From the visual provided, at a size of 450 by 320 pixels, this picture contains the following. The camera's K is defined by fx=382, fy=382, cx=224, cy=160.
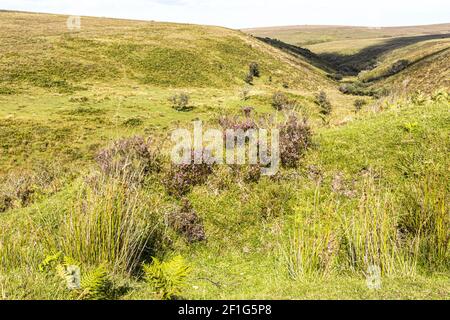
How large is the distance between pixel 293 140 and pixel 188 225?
4.18 meters

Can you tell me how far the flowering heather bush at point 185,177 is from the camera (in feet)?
32.7

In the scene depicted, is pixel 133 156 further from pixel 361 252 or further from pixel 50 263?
pixel 361 252

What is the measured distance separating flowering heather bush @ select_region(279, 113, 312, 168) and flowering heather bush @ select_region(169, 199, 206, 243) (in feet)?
10.6

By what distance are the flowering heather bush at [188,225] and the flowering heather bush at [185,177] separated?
2.51ft

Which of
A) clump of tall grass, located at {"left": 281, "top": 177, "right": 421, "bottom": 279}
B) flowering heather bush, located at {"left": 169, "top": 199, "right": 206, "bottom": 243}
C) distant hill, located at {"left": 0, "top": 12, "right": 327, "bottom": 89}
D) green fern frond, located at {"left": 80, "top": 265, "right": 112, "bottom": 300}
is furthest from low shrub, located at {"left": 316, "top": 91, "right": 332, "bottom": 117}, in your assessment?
green fern frond, located at {"left": 80, "top": 265, "right": 112, "bottom": 300}

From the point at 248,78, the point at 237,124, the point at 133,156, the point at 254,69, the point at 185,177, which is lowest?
the point at 185,177

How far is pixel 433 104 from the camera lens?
1357 cm

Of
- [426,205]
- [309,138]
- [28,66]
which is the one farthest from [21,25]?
[426,205]

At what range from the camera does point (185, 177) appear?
33.4 feet

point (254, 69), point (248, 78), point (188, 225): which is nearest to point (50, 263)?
point (188, 225)

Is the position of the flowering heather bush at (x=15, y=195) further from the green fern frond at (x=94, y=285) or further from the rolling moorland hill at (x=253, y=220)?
the green fern frond at (x=94, y=285)

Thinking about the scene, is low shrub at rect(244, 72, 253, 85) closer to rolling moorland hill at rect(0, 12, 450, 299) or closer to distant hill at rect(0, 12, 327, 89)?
distant hill at rect(0, 12, 327, 89)

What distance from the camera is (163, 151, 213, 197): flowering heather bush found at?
32.7ft
